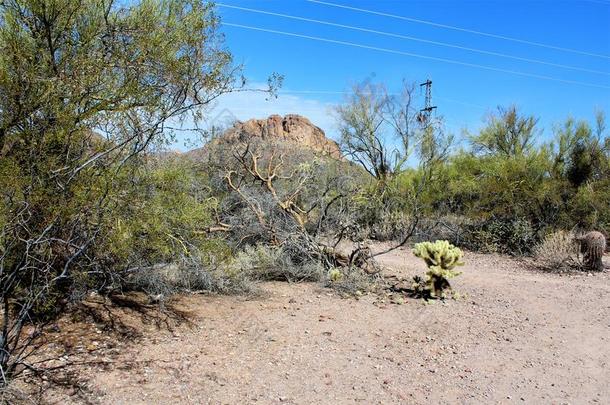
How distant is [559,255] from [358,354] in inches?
308

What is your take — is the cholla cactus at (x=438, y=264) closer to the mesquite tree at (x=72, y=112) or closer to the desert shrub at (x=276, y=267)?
the desert shrub at (x=276, y=267)

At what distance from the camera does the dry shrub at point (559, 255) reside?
460 inches

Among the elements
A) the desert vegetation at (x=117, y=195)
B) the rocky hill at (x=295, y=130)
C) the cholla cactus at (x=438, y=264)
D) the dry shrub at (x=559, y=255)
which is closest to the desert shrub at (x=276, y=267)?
the desert vegetation at (x=117, y=195)

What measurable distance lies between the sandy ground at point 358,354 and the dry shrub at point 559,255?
3300 mm

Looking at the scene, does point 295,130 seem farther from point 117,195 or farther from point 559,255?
point 117,195

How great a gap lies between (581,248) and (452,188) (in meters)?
5.07

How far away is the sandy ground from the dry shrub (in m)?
3.30

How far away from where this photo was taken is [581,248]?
1152 cm

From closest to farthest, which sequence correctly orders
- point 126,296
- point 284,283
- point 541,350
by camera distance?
1. point 541,350
2. point 126,296
3. point 284,283

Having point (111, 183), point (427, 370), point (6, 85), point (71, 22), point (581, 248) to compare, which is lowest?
point (427, 370)

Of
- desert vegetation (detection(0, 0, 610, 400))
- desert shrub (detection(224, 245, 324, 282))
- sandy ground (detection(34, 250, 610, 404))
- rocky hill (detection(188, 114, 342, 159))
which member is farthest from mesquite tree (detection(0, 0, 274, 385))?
rocky hill (detection(188, 114, 342, 159))

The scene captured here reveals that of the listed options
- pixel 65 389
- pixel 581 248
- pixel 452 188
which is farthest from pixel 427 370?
pixel 452 188

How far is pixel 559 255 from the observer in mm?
11781

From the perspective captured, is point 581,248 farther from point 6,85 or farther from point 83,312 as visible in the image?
point 6,85
